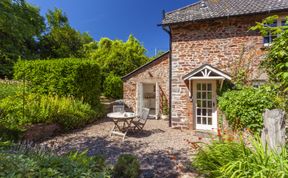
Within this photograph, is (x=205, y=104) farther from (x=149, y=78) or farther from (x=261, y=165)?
(x=261, y=165)

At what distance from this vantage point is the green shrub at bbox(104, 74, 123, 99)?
65.3 feet

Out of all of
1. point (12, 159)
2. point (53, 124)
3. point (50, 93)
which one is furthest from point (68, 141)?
point (12, 159)

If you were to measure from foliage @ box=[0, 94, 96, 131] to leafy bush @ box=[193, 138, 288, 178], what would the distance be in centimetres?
639

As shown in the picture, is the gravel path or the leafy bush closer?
the leafy bush

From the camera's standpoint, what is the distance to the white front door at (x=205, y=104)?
9289 mm

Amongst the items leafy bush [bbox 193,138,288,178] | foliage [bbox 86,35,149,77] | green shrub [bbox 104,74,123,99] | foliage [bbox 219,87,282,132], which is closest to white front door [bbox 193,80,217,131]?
foliage [bbox 219,87,282,132]

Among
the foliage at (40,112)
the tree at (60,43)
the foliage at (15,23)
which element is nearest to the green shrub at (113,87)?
the tree at (60,43)

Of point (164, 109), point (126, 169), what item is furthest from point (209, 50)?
point (126, 169)

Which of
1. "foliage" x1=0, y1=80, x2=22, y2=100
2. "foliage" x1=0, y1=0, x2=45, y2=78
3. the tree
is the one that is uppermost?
the tree

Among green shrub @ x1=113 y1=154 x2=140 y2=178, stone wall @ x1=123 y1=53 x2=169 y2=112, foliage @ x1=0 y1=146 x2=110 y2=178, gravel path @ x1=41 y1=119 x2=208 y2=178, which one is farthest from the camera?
stone wall @ x1=123 y1=53 x2=169 y2=112

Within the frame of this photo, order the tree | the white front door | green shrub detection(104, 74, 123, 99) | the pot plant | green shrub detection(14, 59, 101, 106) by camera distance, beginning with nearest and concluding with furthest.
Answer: the white front door < green shrub detection(14, 59, 101, 106) < the pot plant < green shrub detection(104, 74, 123, 99) < the tree

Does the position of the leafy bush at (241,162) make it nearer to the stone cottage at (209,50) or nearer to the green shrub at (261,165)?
the green shrub at (261,165)

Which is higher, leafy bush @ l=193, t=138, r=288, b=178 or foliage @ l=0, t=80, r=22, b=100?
foliage @ l=0, t=80, r=22, b=100

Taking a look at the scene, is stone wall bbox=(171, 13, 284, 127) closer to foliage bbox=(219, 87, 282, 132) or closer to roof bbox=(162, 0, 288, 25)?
roof bbox=(162, 0, 288, 25)
